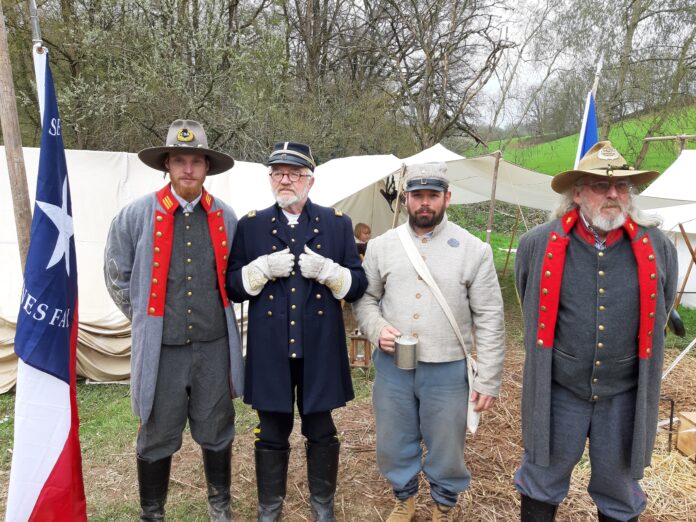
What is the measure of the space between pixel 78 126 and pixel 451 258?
8.38 metres

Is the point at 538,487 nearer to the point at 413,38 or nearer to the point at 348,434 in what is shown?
the point at 348,434

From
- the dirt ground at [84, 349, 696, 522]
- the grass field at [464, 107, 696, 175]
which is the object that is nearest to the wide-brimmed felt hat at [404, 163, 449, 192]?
the dirt ground at [84, 349, 696, 522]

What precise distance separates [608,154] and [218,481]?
2.39 meters

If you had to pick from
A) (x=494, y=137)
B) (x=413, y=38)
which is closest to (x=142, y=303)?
(x=413, y=38)

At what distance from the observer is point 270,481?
8.21ft

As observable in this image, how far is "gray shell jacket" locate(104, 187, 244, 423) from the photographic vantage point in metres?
→ 2.28

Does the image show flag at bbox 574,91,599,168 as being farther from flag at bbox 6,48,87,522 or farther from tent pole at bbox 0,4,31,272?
tent pole at bbox 0,4,31,272

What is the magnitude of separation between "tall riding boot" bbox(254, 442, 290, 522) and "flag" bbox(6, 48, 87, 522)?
820 mm

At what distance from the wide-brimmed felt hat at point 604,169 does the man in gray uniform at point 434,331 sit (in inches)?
18.3

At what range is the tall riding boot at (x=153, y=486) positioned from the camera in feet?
7.96

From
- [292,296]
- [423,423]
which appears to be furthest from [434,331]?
[292,296]

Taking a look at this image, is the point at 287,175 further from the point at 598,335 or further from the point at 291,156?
the point at 598,335

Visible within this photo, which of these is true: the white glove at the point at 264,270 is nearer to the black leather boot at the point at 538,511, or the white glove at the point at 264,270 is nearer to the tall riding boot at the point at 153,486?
the tall riding boot at the point at 153,486

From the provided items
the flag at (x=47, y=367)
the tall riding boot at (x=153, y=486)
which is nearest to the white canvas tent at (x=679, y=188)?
the tall riding boot at (x=153, y=486)
